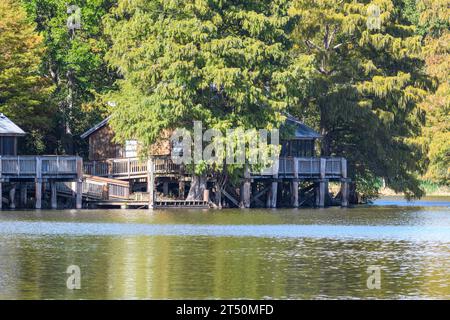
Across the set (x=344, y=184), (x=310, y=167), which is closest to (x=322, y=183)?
(x=310, y=167)

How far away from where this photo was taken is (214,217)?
6281 cm

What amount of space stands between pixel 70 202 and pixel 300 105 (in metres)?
15.1

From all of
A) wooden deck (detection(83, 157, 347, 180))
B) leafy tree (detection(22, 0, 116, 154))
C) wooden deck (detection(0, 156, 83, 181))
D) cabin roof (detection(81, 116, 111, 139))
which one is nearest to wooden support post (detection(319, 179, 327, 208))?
wooden deck (detection(83, 157, 347, 180))

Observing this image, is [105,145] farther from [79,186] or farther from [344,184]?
[344,184]

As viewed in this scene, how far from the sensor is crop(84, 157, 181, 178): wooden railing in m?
72.9

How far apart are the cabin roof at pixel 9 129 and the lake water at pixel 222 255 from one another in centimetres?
585

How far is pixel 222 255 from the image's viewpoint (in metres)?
42.5

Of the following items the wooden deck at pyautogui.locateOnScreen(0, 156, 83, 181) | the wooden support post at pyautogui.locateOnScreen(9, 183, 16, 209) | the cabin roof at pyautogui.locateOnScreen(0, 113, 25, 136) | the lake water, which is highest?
→ the cabin roof at pyautogui.locateOnScreen(0, 113, 25, 136)

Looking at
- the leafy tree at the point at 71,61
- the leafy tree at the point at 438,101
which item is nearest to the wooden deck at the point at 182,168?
the leafy tree at the point at 71,61

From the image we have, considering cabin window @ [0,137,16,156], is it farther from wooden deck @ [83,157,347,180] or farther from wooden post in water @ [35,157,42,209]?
wooden deck @ [83,157,347,180]

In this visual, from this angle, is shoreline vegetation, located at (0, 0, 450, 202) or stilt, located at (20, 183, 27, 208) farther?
stilt, located at (20, 183, 27, 208)

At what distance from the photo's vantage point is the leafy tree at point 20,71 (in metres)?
73.4

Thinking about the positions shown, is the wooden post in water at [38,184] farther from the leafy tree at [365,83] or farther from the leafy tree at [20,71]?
the leafy tree at [365,83]

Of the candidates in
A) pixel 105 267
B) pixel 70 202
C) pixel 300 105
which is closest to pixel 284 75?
pixel 300 105
